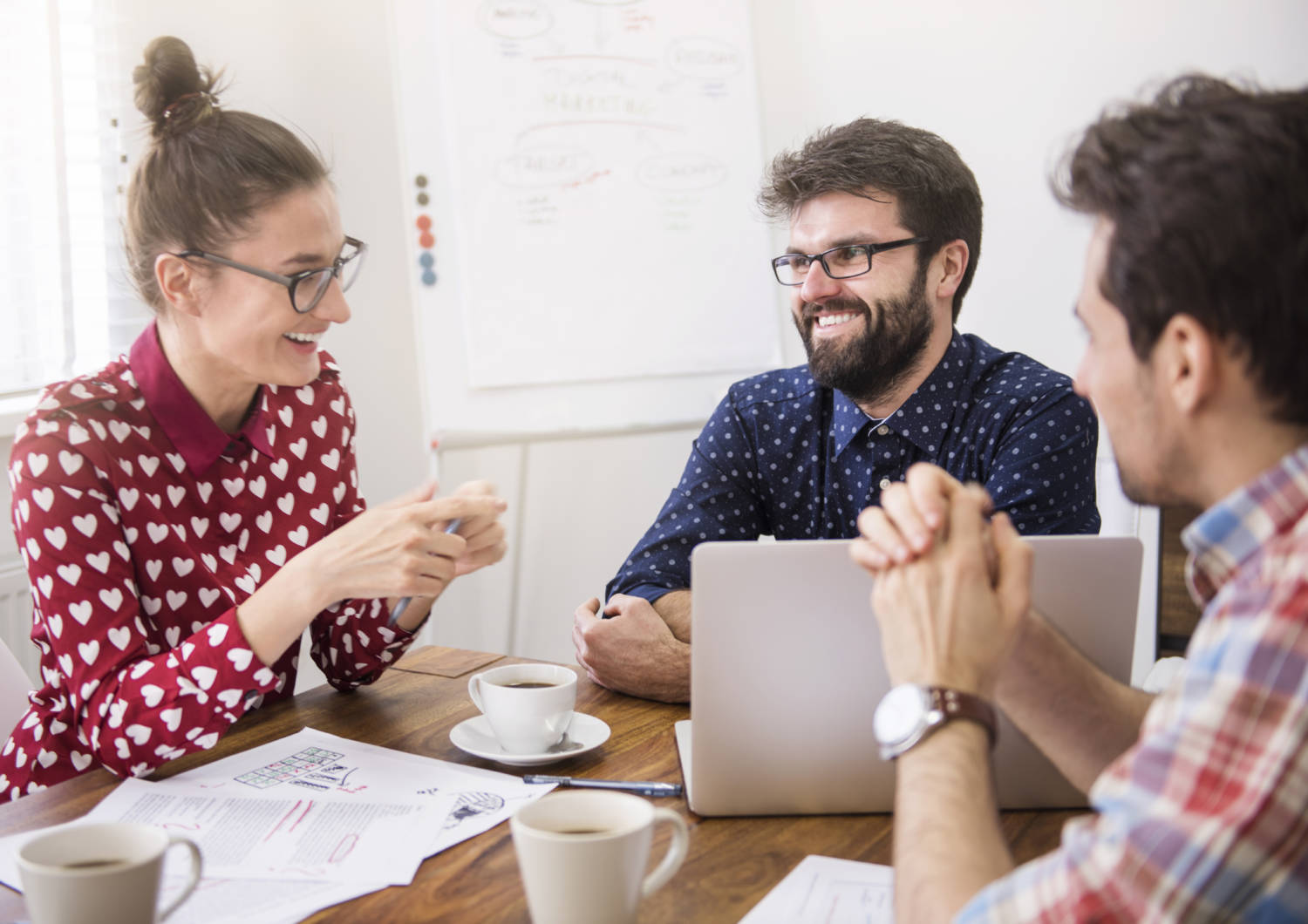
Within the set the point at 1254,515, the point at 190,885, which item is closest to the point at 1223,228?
the point at 1254,515

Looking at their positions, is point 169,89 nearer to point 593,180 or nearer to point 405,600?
point 405,600

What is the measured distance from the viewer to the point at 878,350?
1.67 metres

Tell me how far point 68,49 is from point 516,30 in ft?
2.97

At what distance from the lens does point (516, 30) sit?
2.47m

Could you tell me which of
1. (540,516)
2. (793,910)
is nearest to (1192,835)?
(793,910)

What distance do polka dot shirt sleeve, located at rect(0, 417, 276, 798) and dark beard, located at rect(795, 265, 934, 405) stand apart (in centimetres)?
91

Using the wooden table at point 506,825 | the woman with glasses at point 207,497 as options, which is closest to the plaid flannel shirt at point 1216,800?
the wooden table at point 506,825

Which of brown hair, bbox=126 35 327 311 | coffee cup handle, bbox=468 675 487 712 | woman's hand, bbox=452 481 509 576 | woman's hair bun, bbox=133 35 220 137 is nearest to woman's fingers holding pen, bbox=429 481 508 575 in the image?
woman's hand, bbox=452 481 509 576

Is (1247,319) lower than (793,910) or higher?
higher

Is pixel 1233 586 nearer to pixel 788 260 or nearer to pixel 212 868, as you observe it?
pixel 212 868

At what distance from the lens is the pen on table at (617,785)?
0.97 meters

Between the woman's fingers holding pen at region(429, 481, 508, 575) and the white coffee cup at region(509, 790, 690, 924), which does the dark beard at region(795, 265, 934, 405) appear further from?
the white coffee cup at region(509, 790, 690, 924)

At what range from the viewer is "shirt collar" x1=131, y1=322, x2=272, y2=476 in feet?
4.34

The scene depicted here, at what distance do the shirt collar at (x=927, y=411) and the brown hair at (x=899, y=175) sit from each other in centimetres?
18
